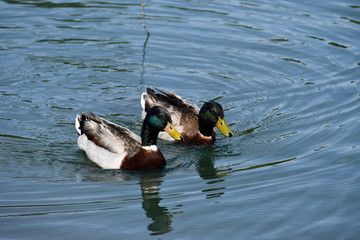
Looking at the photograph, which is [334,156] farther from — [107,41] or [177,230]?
[107,41]

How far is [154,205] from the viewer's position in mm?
8734

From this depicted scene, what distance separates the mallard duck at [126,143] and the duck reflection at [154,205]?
0.31m

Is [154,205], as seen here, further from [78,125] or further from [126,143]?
[78,125]

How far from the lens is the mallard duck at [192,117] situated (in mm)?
11266

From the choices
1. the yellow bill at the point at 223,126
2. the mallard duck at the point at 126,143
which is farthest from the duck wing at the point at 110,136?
the yellow bill at the point at 223,126

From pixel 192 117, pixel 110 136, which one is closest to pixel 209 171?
pixel 110 136

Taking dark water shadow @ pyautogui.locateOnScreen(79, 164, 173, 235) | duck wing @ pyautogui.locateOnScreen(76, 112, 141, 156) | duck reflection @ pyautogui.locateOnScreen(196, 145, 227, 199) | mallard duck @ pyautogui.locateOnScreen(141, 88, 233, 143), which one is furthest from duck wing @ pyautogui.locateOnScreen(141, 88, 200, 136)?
dark water shadow @ pyautogui.locateOnScreen(79, 164, 173, 235)

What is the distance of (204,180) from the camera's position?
9.67 metres

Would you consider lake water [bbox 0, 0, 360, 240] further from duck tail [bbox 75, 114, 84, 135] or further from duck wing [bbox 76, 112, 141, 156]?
duck wing [bbox 76, 112, 141, 156]

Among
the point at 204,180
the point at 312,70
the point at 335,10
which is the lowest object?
the point at 204,180

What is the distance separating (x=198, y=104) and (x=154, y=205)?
15.1 ft

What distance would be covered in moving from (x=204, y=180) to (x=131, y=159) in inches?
52.9

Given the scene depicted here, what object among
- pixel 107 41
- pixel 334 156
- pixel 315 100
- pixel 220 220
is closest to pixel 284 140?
pixel 334 156

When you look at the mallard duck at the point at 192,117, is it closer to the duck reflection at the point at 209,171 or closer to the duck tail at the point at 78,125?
the duck reflection at the point at 209,171
